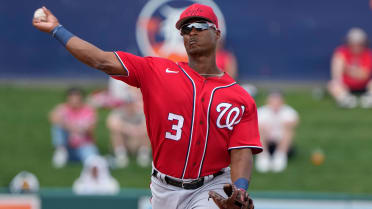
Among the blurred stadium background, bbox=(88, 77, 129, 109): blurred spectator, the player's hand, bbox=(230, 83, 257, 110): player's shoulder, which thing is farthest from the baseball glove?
bbox=(88, 77, 129, 109): blurred spectator

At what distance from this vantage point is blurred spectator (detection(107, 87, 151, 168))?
11.2 metres

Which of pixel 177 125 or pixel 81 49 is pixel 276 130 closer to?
pixel 177 125

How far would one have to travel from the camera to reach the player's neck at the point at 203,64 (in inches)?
195

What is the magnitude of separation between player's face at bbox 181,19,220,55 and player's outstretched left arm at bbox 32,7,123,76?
0.51m

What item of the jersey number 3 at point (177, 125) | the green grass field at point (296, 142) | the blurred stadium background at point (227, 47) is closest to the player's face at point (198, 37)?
the jersey number 3 at point (177, 125)

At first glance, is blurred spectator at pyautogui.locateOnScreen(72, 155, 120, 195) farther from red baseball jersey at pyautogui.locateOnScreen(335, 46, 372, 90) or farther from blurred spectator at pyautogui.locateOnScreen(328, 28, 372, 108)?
red baseball jersey at pyautogui.locateOnScreen(335, 46, 372, 90)

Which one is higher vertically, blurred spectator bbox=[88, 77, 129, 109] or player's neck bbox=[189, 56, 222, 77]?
player's neck bbox=[189, 56, 222, 77]

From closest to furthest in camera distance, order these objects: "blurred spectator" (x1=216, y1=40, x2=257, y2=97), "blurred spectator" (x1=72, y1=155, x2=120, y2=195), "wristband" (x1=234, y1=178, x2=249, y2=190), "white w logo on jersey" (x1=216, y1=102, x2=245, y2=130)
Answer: "wristband" (x1=234, y1=178, x2=249, y2=190), "white w logo on jersey" (x1=216, y1=102, x2=245, y2=130), "blurred spectator" (x1=72, y1=155, x2=120, y2=195), "blurred spectator" (x1=216, y1=40, x2=257, y2=97)

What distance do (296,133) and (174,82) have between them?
797 centimetres

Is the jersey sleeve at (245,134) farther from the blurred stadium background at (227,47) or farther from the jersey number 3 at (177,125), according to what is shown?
the blurred stadium background at (227,47)

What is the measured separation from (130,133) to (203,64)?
21.2ft

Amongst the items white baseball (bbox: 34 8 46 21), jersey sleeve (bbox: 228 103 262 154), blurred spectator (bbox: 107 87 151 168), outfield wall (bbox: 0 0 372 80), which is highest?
outfield wall (bbox: 0 0 372 80)

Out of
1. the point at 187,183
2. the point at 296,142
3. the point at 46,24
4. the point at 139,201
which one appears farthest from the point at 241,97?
the point at 296,142

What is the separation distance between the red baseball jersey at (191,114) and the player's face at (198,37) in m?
0.17
